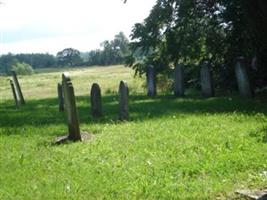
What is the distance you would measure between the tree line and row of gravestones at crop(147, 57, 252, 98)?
3417 inches

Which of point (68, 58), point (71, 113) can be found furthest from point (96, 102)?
point (68, 58)

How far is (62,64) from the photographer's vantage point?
15675cm

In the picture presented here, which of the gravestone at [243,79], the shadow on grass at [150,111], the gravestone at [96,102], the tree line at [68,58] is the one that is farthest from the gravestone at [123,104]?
the tree line at [68,58]

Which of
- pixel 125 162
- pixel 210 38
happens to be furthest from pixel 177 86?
pixel 125 162

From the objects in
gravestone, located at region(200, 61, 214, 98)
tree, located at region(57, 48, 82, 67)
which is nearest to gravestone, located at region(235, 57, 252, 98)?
gravestone, located at region(200, 61, 214, 98)

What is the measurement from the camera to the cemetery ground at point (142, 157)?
8391 millimetres

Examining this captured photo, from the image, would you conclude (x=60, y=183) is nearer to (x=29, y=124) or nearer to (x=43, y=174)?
(x=43, y=174)

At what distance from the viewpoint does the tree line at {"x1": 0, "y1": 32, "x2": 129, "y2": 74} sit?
13000 centimetres

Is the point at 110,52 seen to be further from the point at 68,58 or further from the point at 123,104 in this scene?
the point at 123,104

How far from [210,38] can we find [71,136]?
53.1ft

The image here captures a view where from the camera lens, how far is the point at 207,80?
23.0 m

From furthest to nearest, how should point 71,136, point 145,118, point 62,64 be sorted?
point 62,64 < point 145,118 < point 71,136

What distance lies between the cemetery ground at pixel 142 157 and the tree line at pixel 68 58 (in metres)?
97.5

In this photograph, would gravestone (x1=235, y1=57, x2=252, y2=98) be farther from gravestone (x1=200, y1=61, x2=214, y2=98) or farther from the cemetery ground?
the cemetery ground
